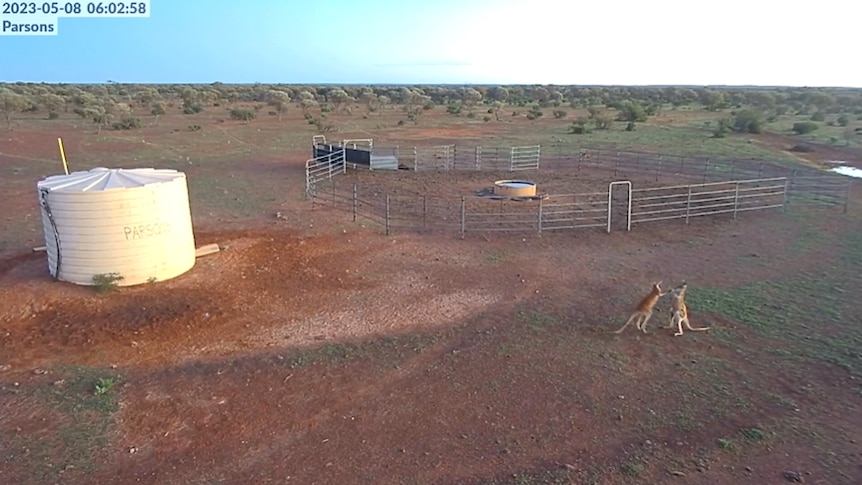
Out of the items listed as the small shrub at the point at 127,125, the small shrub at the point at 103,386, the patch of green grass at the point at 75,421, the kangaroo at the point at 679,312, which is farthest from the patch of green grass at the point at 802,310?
the small shrub at the point at 127,125

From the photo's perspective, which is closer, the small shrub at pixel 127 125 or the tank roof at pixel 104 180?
the tank roof at pixel 104 180

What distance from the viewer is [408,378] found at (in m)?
7.70

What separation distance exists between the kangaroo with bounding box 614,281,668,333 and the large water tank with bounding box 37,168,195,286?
7.83m

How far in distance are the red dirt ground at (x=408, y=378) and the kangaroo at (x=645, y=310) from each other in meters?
0.25

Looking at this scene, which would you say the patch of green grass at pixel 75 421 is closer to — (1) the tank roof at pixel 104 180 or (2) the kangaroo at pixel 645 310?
(1) the tank roof at pixel 104 180

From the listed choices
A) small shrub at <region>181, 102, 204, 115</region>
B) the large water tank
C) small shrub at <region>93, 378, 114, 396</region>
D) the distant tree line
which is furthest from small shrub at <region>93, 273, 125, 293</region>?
small shrub at <region>181, 102, 204, 115</region>

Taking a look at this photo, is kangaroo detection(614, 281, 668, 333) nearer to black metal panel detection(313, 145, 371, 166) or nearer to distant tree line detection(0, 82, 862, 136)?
black metal panel detection(313, 145, 371, 166)

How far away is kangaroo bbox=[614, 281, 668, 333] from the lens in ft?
28.5

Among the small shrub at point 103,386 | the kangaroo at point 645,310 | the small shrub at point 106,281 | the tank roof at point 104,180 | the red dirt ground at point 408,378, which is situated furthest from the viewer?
the tank roof at point 104,180

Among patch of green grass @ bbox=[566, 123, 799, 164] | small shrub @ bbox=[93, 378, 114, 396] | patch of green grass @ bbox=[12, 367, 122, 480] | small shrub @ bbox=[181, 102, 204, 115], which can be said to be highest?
small shrub @ bbox=[181, 102, 204, 115]

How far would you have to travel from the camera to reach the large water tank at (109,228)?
1053 cm

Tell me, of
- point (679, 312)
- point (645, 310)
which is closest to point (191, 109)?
point (645, 310)

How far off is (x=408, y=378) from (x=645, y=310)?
3494 mm

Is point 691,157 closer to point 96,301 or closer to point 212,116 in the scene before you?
point 96,301
